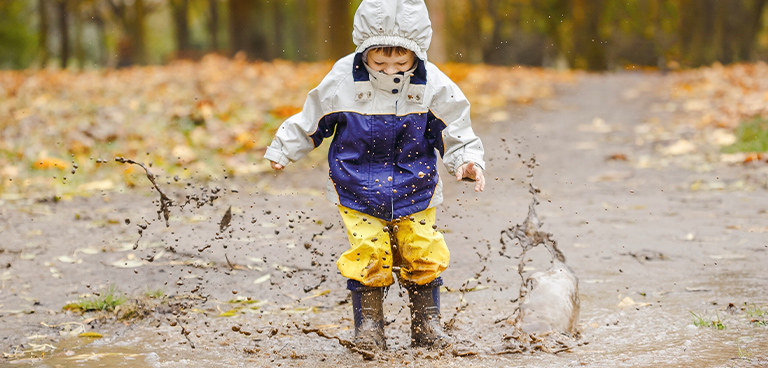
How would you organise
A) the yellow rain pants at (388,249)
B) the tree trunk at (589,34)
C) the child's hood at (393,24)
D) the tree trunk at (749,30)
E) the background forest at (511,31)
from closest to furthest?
the child's hood at (393,24)
the yellow rain pants at (388,249)
the background forest at (511,31)
the tree trunk at (749,30)
the tree trunk at (589,34)

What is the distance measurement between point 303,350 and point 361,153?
816 mm

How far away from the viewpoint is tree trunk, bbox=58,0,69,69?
2539 cm

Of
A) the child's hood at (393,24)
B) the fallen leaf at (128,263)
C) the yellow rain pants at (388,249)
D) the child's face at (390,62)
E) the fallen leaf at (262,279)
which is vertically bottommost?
the fallen leaf at (262,279)

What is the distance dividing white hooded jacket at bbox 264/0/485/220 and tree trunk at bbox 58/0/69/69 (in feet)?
77.7

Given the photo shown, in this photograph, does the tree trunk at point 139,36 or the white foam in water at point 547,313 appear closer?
the white foam in water at point 547,313

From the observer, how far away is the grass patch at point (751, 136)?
718 cm

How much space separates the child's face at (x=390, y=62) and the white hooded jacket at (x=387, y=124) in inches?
1.2

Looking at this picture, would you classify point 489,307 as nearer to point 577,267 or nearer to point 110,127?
point 577,267

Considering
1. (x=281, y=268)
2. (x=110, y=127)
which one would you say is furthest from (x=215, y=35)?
(x=281, y=268)

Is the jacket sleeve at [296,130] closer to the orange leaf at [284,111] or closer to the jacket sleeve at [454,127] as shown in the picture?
the jacket sleeve at [454,127]

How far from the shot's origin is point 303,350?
3.08 metres

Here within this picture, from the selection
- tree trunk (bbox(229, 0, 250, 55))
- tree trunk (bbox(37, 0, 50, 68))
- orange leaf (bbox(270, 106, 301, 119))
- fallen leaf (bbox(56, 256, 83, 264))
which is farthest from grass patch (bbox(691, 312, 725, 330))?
tree trunk (bbox(37, 0, 50, 68))

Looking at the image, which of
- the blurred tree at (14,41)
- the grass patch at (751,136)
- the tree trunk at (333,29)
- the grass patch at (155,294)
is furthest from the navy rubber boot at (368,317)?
the blurred tree at (14,41)

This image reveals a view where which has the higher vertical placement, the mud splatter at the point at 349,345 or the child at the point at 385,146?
the child at the point at 385,146
